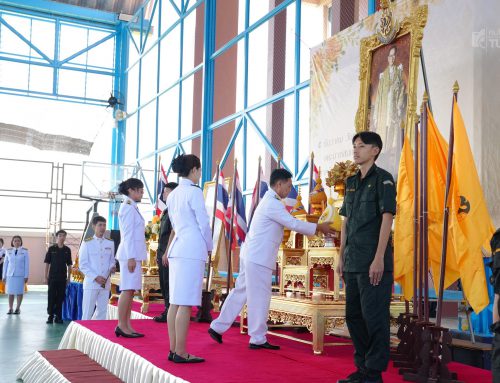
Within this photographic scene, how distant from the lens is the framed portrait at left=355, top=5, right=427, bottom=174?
175 inches

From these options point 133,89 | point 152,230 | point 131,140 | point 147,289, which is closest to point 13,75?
point 133,89

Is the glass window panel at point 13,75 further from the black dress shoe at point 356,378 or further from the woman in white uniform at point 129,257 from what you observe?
the black dress shoe at point 356,378

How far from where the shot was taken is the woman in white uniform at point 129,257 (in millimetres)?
4246

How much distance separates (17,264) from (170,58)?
195 inches

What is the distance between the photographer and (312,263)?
429 centimetres

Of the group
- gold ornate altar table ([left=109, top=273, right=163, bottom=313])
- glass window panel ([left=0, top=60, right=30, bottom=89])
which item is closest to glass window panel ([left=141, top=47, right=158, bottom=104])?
glass window panel ([left=0, top=60, right=30, bottom=89])

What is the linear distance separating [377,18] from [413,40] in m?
0.82

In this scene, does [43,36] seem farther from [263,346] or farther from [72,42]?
[263,346]

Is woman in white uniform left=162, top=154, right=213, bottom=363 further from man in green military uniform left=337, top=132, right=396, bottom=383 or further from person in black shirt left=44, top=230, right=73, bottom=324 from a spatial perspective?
person in black shirt left=44, top=230, right=73, bottom=324

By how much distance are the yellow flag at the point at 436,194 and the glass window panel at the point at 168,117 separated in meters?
8.19

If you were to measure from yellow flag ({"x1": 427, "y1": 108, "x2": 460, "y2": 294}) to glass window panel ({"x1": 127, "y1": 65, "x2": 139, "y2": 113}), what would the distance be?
36.1ft

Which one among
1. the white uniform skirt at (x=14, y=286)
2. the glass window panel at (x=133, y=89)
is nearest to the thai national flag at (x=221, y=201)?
the white uniform skirt at (x=14, y=286)

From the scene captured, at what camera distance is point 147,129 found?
42.9ft

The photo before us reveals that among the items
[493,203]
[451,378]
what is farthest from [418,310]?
[493,203]
